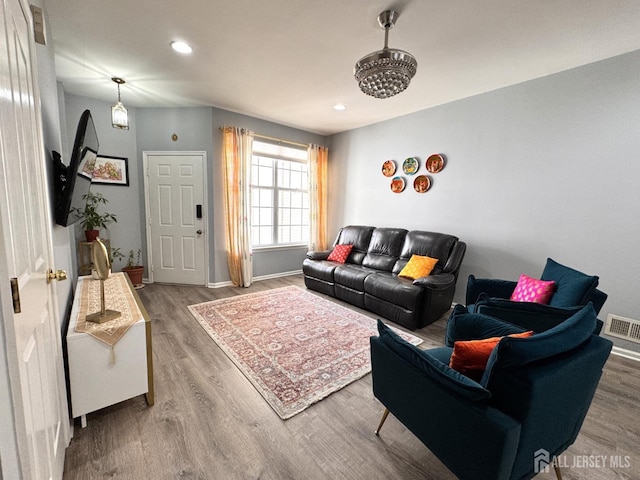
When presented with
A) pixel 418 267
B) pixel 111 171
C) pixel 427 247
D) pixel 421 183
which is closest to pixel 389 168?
pixel 421 183

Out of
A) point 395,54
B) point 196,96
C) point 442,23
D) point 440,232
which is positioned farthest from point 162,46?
point 440,232

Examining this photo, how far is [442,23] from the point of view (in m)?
1.98

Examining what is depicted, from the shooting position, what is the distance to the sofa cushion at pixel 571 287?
179cm

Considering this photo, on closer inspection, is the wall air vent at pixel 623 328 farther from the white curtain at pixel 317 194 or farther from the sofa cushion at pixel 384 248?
the white curtain at pixel 317 194

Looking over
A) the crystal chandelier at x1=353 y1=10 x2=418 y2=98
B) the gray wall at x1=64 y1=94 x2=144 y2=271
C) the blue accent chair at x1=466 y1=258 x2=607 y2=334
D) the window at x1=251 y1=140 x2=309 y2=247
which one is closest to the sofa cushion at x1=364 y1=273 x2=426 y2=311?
the blue accent chair at x1=466 y1=258 x2=607 y2=334

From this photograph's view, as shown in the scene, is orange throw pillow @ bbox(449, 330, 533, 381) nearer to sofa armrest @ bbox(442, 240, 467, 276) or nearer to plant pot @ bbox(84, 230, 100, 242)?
sofa armrest @ bbox(442, 240, 467, 276)

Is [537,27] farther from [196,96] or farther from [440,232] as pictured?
[196,96]

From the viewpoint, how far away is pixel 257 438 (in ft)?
4.94

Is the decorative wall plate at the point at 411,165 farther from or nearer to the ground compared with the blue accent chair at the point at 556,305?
farther from the ground

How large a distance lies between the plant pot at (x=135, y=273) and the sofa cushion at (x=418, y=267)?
12.2ft

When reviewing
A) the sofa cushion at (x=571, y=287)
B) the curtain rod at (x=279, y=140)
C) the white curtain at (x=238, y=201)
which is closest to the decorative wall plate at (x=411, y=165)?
the curtain rod at (x=279, y=140)

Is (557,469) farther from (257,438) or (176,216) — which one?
(176,216)

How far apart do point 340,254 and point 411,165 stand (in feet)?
5.61

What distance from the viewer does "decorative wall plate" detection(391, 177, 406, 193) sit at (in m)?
4.07
